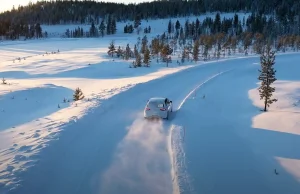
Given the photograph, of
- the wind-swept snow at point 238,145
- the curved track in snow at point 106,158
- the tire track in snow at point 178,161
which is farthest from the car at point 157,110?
the tire track in snow at point 178,161

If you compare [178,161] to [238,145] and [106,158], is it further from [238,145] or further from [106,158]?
[238,145]

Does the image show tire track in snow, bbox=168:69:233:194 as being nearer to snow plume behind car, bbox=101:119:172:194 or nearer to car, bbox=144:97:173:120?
snow plume behind car, bbox=101:119:172:194

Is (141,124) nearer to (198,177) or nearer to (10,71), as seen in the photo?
(198,177)

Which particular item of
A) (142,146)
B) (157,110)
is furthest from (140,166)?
(157,110)

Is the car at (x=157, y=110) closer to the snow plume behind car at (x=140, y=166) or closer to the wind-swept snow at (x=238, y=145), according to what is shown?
the wind-swept snow at (x=238, y=145)

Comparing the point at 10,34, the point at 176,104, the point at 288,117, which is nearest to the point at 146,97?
the point at 176,104

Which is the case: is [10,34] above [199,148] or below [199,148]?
above
